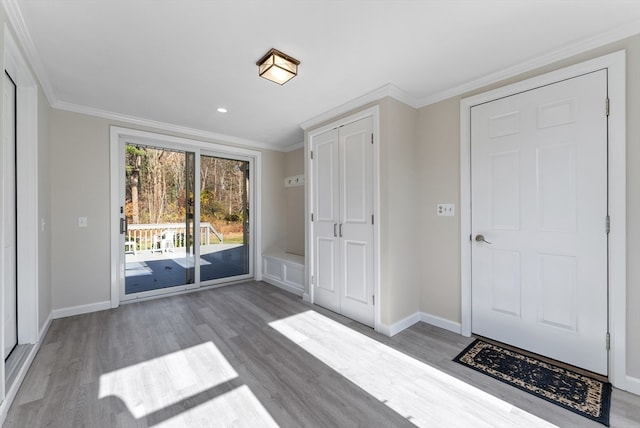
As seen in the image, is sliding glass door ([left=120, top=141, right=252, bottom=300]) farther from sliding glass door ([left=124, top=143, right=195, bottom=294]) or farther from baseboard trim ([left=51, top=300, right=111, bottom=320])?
baseboard trim ([left=51, top=300, right=111, bottom=320])

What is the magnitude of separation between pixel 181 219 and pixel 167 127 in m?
1.35

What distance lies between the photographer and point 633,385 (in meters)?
1.80

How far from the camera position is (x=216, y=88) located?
2.71 m

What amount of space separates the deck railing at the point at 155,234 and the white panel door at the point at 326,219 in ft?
6.29

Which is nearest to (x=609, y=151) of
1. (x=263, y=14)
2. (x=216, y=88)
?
(x=263, y=14)

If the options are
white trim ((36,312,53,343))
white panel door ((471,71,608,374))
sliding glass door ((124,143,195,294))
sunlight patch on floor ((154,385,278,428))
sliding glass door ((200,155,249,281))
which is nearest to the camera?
sunlight patch on floor ((154,385,278,428))

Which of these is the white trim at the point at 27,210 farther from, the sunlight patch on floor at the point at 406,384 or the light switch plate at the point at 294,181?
the light switch plate at the point at 294,181

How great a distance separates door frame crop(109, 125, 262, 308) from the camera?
3391mm

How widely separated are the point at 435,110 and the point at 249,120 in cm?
236

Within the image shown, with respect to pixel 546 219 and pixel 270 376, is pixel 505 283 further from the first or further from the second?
pixel 270 376

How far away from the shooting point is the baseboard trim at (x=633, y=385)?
1.79 metres

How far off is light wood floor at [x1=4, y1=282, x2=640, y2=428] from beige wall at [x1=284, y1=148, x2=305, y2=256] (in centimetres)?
194

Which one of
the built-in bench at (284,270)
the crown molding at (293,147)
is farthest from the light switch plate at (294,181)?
the built-in bench at (284,270)

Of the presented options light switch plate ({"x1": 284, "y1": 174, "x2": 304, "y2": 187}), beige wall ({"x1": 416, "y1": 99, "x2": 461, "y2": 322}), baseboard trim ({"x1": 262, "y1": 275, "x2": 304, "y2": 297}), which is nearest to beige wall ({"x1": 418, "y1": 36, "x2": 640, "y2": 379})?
beige wall ({"x1": 416, "y1": 99, "x2": 461, "y2": 322})
